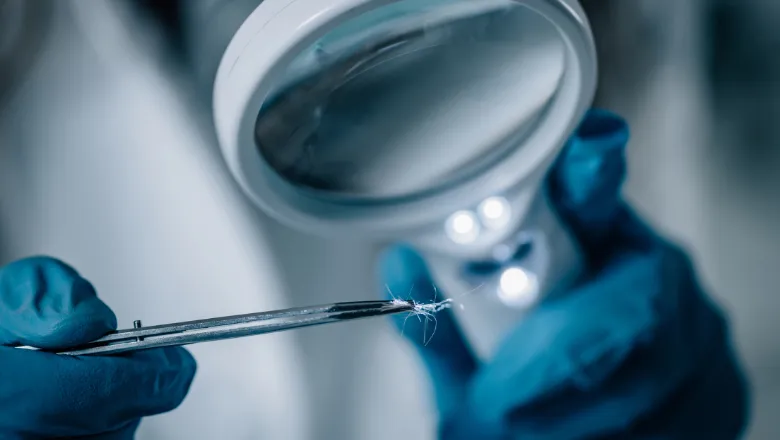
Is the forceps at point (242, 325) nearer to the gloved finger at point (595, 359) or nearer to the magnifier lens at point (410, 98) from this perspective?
the magnifier lens at point (410, 98)

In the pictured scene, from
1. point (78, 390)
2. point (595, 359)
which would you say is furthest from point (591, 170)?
point (78, 390)

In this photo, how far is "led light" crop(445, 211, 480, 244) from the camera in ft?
1.91

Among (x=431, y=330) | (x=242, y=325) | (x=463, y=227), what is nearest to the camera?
(x=242, y=325)

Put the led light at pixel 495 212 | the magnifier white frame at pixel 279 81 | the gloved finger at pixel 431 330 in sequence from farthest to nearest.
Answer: the gloved finger at pixel 431 330 < the led light at pixel 495 212 < the magnifier white frame at pixel 279 81

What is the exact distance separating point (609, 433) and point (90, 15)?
737 millimetres

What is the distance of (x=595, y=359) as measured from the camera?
2.17ft

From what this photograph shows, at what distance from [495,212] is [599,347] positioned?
209mm

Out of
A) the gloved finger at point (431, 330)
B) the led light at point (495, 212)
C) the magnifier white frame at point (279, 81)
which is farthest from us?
the gloved finger at point (431, 330)

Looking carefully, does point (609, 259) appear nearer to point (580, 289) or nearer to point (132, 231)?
point (580, 289)

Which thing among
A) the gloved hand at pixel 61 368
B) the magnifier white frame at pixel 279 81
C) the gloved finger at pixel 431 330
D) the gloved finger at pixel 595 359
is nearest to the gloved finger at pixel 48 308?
the gloved hand at pixel 61 368

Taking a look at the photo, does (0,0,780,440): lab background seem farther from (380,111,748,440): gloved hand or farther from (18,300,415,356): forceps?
(18,300,415,356): forceps

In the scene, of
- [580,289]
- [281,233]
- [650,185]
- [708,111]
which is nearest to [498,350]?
[580,289]

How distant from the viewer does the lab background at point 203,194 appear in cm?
69

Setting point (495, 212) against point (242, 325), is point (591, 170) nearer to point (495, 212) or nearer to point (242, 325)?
point (495, 212)
